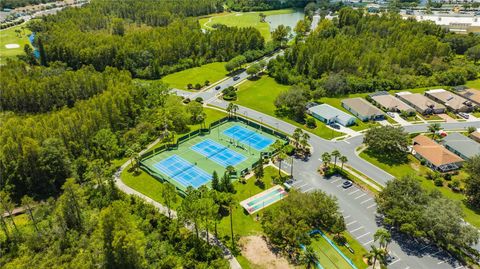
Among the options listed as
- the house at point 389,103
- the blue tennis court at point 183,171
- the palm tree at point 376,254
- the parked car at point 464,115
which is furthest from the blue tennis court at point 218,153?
the parked car at point 464,115


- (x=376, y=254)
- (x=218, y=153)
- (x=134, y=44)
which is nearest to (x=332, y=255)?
(x=376, y=254)

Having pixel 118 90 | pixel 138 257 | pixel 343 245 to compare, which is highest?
pixel 118 90

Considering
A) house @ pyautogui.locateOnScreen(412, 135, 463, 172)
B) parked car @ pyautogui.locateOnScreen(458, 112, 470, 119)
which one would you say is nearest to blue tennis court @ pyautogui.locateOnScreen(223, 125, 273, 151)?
house @ pyautogui.locateOnScreen(412, 135, 463, 172)

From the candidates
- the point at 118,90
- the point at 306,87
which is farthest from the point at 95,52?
the point at 306,87

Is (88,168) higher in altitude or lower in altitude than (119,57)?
lower

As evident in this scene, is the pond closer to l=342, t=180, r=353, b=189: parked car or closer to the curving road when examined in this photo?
the curving road

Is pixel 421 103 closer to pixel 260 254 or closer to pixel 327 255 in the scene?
pixel 327 255

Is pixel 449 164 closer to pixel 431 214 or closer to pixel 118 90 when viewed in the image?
pixel 431 214
